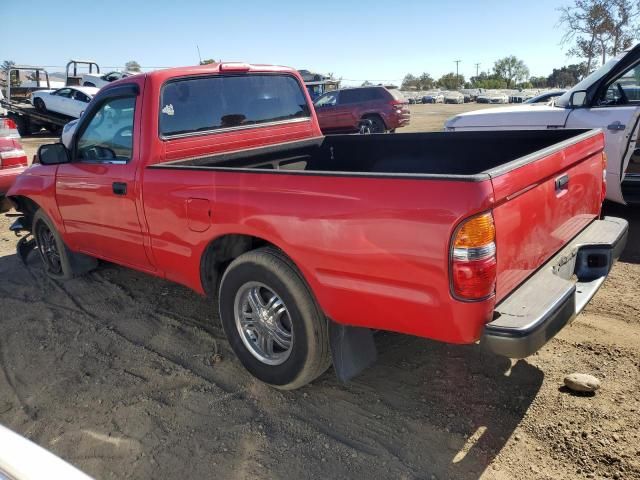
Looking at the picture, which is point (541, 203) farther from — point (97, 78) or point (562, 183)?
point (97, 78)

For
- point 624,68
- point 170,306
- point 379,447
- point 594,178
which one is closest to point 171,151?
point 170,306

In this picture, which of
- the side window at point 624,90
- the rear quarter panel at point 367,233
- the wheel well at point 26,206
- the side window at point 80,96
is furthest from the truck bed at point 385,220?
the side window at point 80,96

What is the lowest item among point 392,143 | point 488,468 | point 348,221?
point 488,468

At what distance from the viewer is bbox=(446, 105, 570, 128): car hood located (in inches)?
234

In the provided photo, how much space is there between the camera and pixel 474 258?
210 centimetres

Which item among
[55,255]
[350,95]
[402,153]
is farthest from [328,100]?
[402,153]

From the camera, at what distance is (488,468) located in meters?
2.36

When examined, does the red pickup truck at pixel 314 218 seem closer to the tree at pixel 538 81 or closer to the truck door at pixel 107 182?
the truck door at pixel 107 182

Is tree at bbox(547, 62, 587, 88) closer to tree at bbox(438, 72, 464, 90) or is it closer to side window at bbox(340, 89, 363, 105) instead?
tree at bbox(438, 72, 464, 90)

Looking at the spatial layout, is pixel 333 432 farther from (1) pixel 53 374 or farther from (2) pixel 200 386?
(1) pixel 53 374

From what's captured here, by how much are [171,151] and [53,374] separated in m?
1.70

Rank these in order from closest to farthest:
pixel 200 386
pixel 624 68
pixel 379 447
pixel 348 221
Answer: pixel 348 221 < pixel 379 447 < pixel 200 386 < pixel 624 68

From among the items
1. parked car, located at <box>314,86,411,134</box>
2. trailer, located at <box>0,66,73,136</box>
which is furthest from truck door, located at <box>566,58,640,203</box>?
trailer, located at <box>0,66,73,136</box>

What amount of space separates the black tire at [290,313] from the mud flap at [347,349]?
8 centimetres
